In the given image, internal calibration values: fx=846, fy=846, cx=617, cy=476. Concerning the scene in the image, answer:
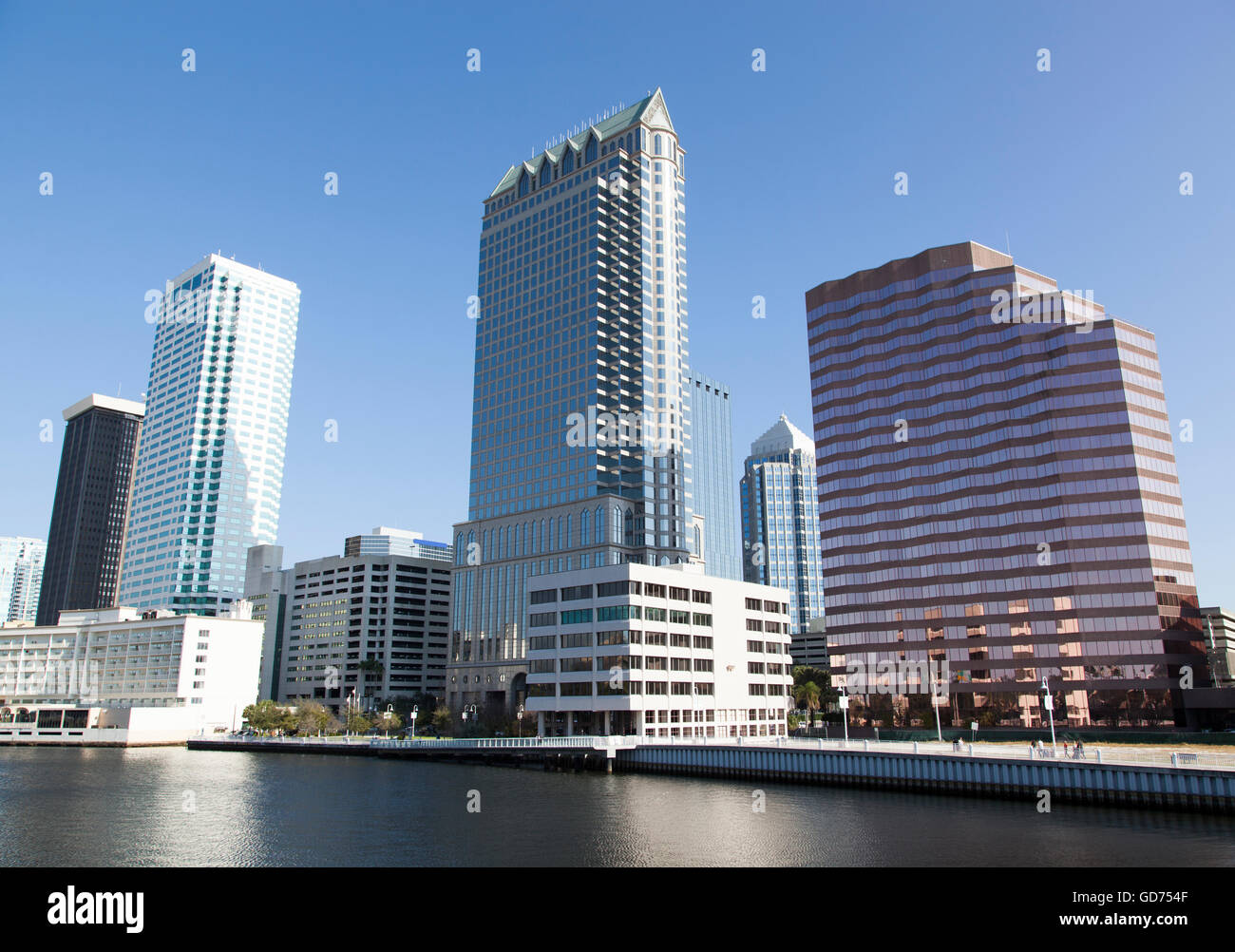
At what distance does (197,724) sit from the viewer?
17725 cm

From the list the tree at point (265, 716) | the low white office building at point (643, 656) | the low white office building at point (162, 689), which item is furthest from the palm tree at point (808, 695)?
the low white office building at point (162, 689)

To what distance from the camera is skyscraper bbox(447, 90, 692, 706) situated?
172 metres

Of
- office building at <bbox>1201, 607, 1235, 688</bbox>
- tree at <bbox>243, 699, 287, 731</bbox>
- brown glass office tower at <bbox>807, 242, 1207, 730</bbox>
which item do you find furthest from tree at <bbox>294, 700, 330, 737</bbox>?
office building at <bbox>1201, 607, 1235, 688</bbox>

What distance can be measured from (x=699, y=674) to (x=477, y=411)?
290 feet

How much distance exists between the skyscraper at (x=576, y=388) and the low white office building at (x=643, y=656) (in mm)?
31731

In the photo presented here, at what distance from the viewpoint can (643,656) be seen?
120875 mm

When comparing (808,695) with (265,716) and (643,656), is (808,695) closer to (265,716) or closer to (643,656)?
(643,656)

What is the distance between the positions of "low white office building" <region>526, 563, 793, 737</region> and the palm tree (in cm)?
3136

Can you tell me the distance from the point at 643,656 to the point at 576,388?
7107 centimetres

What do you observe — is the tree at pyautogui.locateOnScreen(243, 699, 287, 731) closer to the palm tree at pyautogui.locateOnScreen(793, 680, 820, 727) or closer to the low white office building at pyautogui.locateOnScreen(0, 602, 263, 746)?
the low white office building at pyautogui.locateOnScreen(0, 602, 263, 746)
